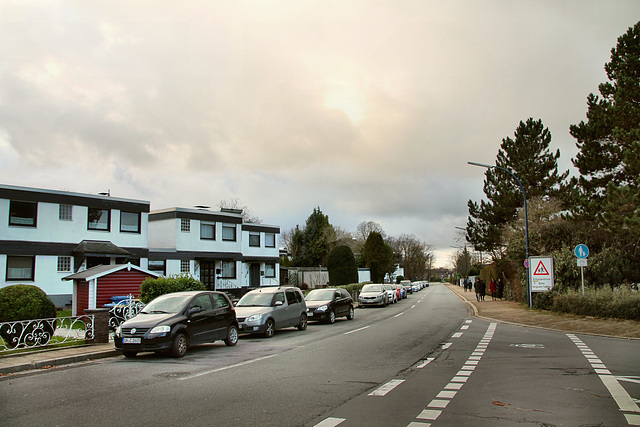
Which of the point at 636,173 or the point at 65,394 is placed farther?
the point at 636,173

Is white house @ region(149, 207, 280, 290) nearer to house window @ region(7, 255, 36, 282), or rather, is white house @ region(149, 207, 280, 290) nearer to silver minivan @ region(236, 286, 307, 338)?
house window @ region(7, 255, 36, 282)

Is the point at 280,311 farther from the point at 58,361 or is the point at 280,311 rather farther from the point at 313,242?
the point at 313,242

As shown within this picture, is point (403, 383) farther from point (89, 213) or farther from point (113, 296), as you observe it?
point (89, 213)

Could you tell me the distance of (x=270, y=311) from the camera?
17031 mm

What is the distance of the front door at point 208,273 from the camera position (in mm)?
41000

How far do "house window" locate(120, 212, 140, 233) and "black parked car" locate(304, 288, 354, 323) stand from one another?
16.2 m

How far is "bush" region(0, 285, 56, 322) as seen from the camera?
1212cm

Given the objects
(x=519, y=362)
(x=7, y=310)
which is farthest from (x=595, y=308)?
(x=7, y=310)

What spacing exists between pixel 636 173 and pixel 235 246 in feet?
101

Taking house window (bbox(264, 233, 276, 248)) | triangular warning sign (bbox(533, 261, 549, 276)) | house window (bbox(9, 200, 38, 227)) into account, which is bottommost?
triangular warning sign (bbox(533, 261, 549, 276))

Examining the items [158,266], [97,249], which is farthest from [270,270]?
[97,249]

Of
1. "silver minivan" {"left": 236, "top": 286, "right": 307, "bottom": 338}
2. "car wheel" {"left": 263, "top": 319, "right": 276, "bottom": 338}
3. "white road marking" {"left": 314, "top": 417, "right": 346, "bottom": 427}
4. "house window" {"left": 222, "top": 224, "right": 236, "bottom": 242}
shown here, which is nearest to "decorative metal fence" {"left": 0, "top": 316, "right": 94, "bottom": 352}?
"silver minivan" {"left": 236, "top": 286, "right": 307, "bottom": 338}

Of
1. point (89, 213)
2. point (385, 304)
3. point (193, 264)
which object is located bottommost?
point (385, 304)

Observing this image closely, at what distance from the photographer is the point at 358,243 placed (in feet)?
307
